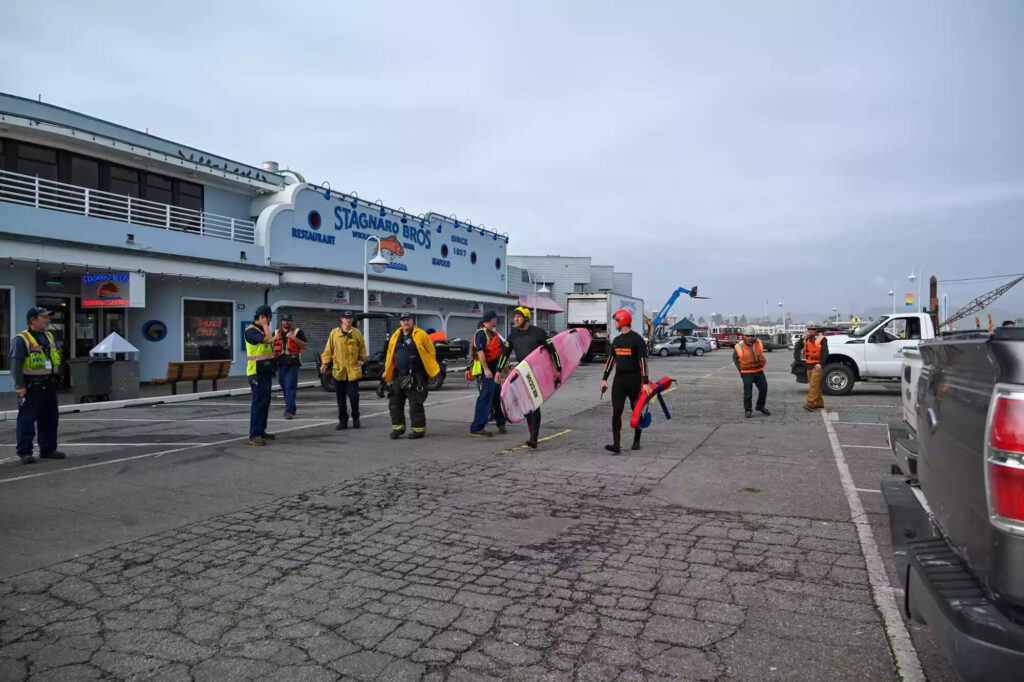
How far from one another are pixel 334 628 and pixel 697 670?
1.85 meters

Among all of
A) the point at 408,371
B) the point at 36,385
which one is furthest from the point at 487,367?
the point at 36,385

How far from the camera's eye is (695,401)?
591 inches

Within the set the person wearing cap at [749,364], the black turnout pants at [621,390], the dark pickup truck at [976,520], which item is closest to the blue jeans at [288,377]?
the black turnout pants at [621,390]

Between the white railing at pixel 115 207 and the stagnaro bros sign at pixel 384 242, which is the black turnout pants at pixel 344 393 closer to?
the white railing at pixel 115 207

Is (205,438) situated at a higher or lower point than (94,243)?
lower

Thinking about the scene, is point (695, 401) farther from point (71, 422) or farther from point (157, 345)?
point (157, 345)

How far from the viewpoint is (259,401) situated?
8.84 meters

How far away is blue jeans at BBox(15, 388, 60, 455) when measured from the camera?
7727mm

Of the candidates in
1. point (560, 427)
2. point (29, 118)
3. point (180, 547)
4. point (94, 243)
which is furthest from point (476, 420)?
point (29, 118)

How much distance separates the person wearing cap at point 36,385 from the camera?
7637 mm

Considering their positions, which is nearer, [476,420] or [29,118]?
[476,420]

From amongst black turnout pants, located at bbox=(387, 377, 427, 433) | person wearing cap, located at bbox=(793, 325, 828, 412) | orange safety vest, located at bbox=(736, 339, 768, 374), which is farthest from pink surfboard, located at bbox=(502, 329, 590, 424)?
person wearing cap, located at bbox=(793, 325, 828, 412)

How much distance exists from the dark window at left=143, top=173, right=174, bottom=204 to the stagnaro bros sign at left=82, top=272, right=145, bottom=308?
3707 mm

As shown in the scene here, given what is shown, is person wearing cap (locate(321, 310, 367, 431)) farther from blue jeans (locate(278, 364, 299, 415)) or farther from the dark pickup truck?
the dark pickup truck
